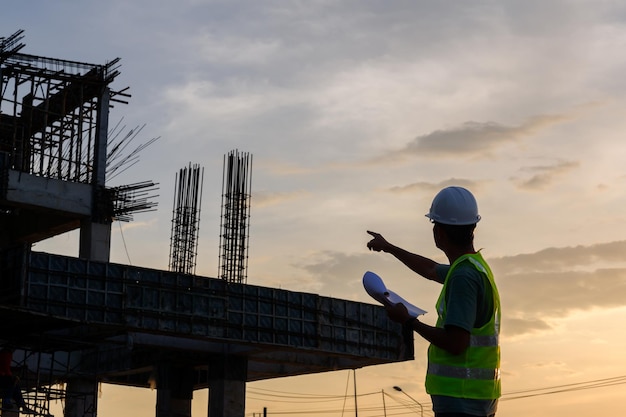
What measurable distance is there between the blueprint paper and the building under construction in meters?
34.8

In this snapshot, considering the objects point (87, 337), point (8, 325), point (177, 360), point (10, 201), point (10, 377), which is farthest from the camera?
point (177, 360)

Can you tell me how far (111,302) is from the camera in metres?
40.8

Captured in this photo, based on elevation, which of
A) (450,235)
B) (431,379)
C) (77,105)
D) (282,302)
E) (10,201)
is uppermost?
(77,105)

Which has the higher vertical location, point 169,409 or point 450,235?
point 169,409

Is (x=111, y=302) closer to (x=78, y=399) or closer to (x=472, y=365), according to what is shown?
(x=78, y=399)

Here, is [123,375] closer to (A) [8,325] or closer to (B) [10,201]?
(B) [10,201]

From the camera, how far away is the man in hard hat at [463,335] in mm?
5297

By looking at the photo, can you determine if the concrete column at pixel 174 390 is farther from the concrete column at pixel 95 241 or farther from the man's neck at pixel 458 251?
the man's neck at pixel 458 251

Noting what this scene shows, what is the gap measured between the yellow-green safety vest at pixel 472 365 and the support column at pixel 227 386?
41.4 metres

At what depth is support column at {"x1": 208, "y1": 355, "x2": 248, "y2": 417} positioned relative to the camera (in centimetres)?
4621

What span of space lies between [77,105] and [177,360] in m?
13.1

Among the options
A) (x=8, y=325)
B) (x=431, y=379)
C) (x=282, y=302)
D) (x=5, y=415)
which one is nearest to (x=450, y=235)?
(x=431, y=379)

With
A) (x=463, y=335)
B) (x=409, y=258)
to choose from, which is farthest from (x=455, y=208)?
(x=409, y=258)

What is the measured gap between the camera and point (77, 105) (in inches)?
1954
